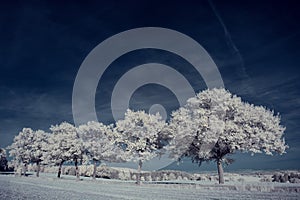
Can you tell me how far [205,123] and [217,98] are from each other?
14.7ft

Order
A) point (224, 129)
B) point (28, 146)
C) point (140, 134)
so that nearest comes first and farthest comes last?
1. point (224, 129)
2. point (140, 134)
3. point (28, 146)

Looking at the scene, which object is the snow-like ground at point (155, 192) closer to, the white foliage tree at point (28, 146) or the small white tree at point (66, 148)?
the small white tree at point (66, 148)

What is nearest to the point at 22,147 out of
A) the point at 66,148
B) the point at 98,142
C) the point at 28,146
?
the point at 28,146

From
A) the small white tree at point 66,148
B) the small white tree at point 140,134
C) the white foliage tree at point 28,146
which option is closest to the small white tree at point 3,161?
the white foliage tree at point 28,146

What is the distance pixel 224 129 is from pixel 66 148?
144 ft

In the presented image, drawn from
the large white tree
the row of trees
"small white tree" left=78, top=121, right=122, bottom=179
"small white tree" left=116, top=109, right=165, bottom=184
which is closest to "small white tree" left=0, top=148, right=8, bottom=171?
"small white tree" left=78, top=121, right=122, bottom=179

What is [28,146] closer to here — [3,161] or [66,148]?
[66,148]

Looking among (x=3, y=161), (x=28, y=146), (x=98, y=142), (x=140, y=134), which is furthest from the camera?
(x=3, y=161)

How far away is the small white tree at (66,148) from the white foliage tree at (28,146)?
10576 mm

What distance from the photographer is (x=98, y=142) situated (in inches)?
2335

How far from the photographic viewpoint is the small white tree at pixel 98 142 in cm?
5606

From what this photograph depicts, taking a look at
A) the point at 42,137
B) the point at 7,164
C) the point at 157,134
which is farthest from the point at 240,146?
the point at 7,164

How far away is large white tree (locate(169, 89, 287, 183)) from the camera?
33.2m

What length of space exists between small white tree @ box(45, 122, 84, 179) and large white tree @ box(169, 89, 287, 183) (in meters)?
32.9
